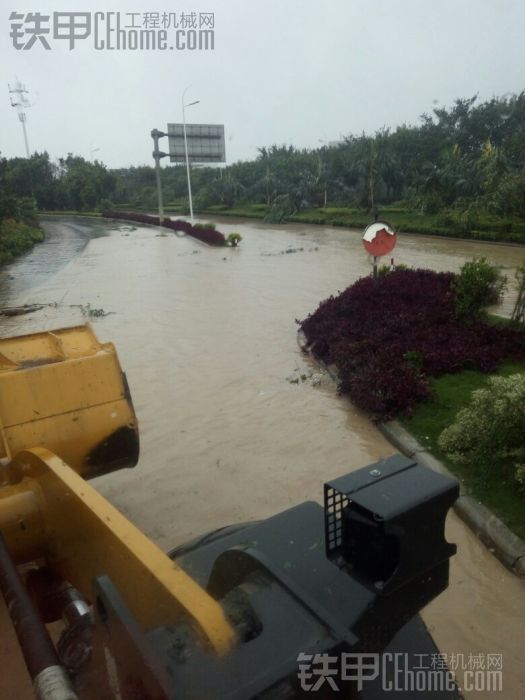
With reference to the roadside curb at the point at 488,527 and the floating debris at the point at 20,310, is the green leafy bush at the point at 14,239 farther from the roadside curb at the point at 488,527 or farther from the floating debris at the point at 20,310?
the roadside curb at the point at 488,527

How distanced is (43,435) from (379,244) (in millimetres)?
6849

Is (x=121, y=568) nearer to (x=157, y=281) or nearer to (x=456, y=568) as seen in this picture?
(x=456, y=568)

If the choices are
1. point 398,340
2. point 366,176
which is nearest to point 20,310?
point 398,340

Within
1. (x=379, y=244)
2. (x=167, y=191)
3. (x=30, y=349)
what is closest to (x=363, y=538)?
(x=30, y=349)

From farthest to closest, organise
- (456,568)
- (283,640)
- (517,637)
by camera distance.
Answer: (456,568)
(517,637)
(283,640)

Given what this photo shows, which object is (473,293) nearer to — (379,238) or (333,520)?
(379,238)

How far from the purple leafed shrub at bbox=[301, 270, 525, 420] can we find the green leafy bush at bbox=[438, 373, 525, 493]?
0.97m

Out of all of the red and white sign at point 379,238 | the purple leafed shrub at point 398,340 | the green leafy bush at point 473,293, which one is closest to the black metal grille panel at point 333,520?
the purple leafed shrub at point 398,340

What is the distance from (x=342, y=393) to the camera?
6.18m

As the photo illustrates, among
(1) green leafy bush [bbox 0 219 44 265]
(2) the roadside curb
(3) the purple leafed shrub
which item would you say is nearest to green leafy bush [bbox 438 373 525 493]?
(2) the roadside curb

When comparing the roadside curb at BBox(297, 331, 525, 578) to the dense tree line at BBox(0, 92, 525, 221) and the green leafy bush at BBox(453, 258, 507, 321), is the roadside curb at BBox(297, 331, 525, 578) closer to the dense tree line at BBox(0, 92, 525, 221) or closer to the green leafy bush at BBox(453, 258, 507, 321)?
the green leafy bush at BBox(453, 258, 507, 321)

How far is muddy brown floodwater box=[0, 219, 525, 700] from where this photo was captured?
3043 millimetres

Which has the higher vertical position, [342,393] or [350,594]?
[350,594]

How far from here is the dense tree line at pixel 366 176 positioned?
96.8 feet
